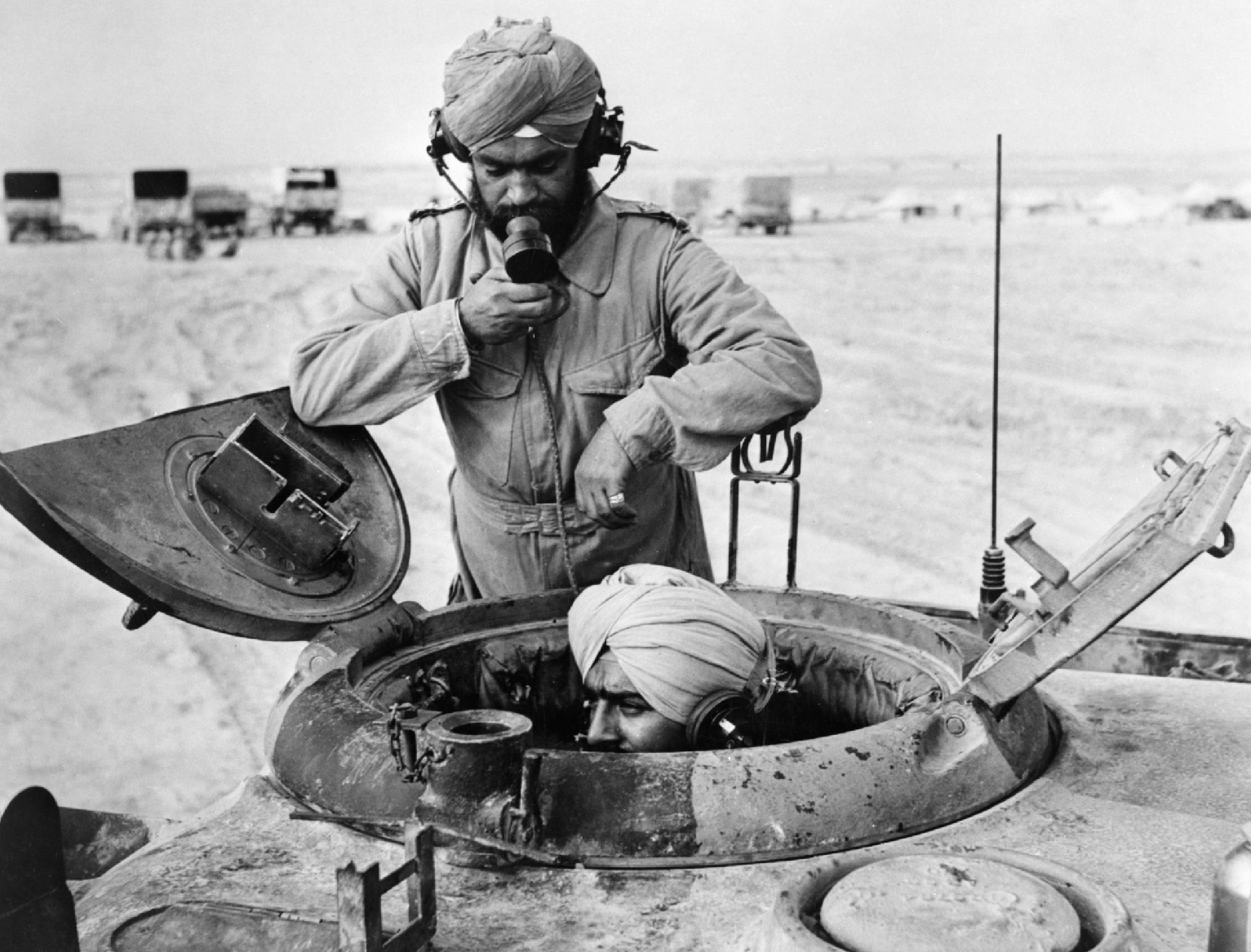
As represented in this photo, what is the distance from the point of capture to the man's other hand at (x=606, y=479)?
133 inches

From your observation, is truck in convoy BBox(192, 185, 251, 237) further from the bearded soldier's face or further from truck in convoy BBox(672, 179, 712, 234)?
the bearded soldier's face

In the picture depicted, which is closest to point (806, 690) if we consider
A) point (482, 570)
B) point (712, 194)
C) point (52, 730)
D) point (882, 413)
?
point (482, 570)

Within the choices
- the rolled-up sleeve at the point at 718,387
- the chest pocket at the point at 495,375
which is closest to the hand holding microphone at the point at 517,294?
the chest pocket at the point at 495,375

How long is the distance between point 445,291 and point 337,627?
88cm

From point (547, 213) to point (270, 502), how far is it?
2.97ft

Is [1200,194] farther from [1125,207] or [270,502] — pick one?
[270,502]

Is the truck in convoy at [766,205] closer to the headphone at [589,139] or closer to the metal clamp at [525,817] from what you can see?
the headphone at [589,139]

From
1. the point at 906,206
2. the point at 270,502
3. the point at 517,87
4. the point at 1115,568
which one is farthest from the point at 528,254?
the point at 906,206

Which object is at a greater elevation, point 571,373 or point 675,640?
point 571,373

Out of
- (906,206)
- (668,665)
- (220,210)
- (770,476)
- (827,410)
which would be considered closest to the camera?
(668,665)

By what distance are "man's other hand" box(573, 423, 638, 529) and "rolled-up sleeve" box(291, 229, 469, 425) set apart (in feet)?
1.15

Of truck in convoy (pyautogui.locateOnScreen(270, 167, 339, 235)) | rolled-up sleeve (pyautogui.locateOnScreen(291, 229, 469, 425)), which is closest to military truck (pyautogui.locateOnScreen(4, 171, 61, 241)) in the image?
truck in convoy (pyautogui.locateOnScreen(270, 167, 339, 235))

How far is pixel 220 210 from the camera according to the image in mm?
13664

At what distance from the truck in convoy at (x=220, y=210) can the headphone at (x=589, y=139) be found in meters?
9.98
